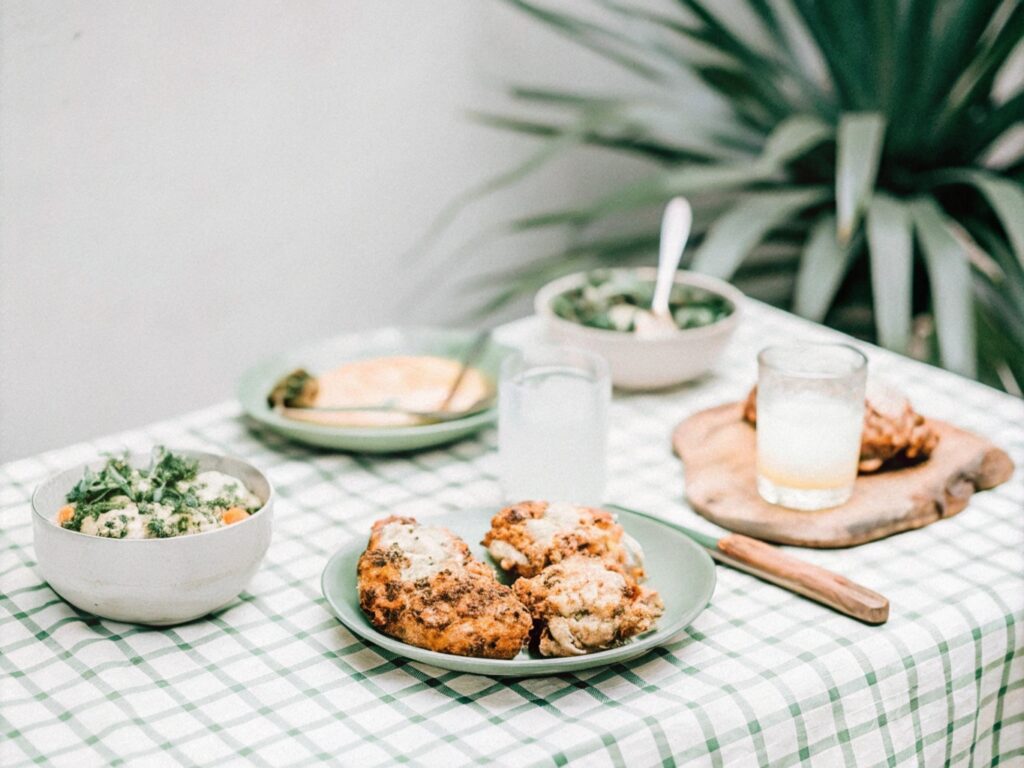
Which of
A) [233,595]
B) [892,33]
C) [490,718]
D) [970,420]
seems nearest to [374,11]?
[892,33]

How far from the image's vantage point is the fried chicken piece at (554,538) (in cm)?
103

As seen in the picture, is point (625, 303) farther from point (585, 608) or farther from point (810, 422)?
point (585, 608)

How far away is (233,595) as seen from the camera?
40.6 inches

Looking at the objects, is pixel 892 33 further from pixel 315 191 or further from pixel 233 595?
pixel 233 595

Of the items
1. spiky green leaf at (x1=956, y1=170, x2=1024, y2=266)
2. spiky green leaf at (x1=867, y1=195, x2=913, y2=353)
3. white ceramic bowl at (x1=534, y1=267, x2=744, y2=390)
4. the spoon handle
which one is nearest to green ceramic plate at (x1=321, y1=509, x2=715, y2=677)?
white ceramic bowl at (x1=534, y1=267, x2=744, y2=390)

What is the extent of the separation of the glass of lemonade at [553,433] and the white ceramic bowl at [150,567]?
292 mm

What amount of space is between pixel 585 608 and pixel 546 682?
0.07 metres

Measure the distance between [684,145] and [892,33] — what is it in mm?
532

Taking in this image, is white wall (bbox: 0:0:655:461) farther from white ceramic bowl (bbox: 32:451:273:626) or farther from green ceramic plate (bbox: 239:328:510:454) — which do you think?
white ceramic bowl (bbox: 32:451:273:626)

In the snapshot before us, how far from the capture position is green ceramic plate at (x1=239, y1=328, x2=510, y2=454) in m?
1.34

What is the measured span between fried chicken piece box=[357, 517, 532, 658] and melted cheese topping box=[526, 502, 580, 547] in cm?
7

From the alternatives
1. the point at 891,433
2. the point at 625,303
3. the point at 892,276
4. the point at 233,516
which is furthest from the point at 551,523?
the point at 892,276

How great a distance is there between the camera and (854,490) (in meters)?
1.25

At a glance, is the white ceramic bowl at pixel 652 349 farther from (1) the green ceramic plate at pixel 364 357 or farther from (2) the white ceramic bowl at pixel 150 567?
(2) the white ceramic bowl at pixel 150 567
